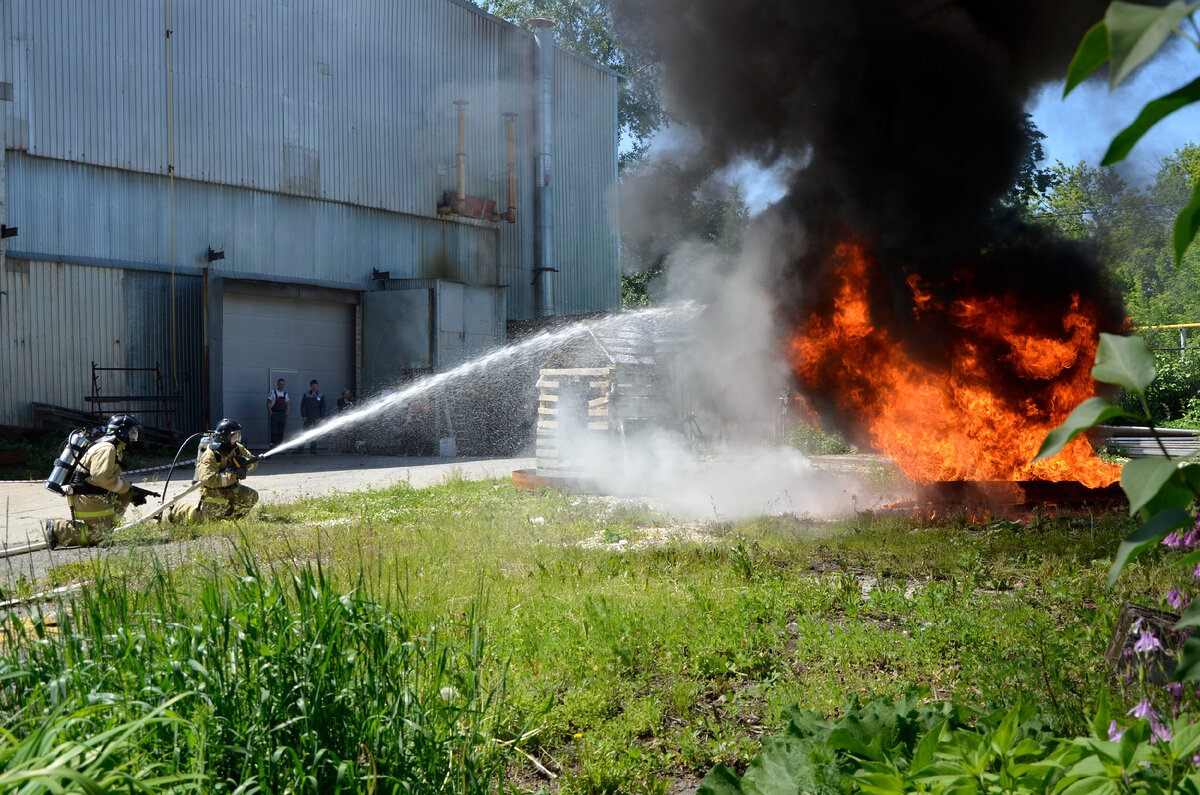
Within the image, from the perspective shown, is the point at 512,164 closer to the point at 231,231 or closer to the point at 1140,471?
the point at 231,231

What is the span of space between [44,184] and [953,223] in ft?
51.0

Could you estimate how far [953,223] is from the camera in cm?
1005

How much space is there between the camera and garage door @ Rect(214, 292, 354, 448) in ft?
62.6

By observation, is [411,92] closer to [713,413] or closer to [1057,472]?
[713,413]

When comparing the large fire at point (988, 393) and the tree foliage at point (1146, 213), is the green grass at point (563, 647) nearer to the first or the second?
the large fire at point (988, 393)

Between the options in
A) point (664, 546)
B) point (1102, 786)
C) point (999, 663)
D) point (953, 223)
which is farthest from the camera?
point (953, 223)

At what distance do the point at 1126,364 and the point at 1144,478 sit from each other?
0.22 meters

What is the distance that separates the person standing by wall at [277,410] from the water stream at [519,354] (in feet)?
1.45

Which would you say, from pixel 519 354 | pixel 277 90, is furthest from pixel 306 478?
pixel 277 90

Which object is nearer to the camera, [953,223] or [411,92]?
[953,223]

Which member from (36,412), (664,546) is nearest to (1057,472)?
(664,546)

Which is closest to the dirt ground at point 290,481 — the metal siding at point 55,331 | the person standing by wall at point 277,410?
the person standing by wall at point 277,410

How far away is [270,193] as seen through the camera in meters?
19.6

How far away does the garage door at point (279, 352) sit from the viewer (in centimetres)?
1909
